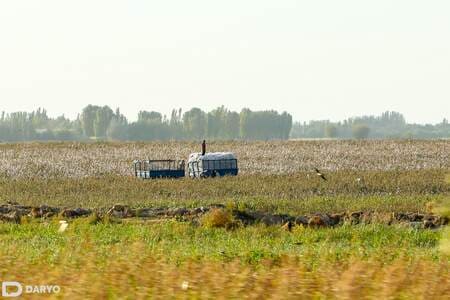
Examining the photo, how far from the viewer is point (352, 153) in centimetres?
8125

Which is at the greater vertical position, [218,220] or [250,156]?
[250,156]

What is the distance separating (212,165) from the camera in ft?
176

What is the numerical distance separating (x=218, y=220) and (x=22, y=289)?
49.3 feet

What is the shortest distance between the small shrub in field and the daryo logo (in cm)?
1391

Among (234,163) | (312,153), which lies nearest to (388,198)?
(234,163)

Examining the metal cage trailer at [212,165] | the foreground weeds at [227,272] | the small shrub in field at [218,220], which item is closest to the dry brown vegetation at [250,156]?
the metal cage trailer at [212,165]

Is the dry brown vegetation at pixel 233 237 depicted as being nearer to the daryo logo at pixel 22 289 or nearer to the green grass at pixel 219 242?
the green grass at pixel 219 242

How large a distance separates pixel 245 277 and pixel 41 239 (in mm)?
10073

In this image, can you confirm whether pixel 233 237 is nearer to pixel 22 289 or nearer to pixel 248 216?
pixel 248 216

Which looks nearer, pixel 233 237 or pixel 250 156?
pixel 233 237

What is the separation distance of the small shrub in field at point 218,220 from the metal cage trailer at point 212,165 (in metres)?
25.5

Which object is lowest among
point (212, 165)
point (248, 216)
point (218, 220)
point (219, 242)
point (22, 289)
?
point (248, 216)

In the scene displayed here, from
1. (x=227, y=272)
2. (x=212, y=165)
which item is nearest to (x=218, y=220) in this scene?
(x=227, y=272)

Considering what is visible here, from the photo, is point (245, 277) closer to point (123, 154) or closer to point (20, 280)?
point (20, 280)
